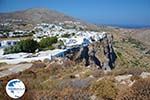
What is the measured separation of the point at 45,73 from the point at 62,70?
2.05 feet

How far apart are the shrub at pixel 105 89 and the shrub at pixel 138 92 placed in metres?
0.31

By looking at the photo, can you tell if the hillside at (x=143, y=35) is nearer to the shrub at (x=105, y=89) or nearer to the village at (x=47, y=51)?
the village at (x=47, y=51)

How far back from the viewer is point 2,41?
18297mm

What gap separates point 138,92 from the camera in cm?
438

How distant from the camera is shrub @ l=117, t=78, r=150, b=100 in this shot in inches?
169

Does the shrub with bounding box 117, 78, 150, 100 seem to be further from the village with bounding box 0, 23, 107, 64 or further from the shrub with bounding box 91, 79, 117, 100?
the village with bounding box 0, 23, 107, 64

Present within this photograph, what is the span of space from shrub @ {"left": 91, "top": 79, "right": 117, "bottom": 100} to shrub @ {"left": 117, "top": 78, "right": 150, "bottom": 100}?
309 millimetres

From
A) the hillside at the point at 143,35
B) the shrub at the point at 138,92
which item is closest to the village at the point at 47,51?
the shrub at the point at 138,92

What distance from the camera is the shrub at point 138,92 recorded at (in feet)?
14.1

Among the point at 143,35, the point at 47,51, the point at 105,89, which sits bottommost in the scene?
the point at 143,35

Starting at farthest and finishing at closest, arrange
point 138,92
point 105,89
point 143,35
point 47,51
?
point 143,35
point 47,51
point 105,89
point 138,92

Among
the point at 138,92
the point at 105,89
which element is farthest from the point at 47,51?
the point at 138,92

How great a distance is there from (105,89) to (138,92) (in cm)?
74

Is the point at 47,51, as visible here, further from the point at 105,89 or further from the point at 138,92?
the point at 138,92
